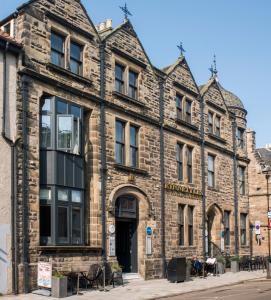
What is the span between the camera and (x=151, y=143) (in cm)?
2670

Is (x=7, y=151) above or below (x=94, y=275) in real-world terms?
above

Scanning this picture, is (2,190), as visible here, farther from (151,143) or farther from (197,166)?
(197,166)

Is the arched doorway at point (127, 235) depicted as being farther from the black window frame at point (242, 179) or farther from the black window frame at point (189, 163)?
the black window frame at point (242, 179)

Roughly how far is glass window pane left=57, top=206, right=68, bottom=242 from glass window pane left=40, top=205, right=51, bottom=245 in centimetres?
40

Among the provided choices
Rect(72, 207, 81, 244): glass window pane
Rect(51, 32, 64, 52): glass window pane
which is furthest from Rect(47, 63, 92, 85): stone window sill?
Rect(72, 207, 81, 244): glass window pane

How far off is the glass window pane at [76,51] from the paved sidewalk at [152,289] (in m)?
9.54

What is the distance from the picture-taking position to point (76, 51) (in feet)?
74.7

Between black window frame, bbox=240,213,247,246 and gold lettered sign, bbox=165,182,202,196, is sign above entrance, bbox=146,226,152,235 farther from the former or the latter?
black window frame, bbox=240,213,247,246

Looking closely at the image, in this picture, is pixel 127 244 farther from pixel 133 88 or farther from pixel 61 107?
pixel 61 107

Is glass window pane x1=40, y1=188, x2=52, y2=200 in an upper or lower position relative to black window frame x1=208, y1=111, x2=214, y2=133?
lower

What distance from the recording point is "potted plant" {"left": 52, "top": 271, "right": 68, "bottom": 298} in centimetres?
1830

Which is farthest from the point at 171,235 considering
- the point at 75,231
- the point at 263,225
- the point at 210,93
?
the point at 263,225

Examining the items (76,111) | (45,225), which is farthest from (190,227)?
(45,225)

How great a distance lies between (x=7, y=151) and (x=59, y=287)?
4.98m
